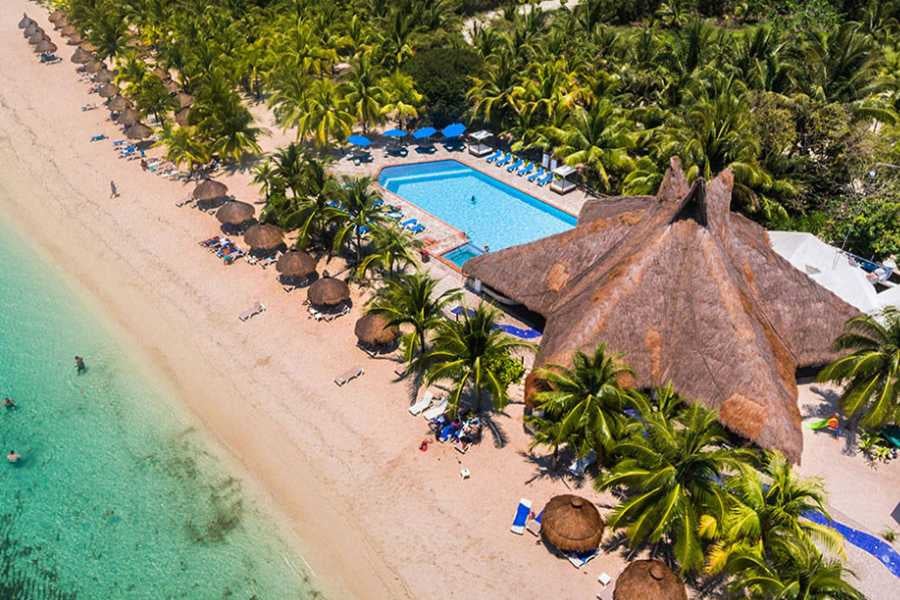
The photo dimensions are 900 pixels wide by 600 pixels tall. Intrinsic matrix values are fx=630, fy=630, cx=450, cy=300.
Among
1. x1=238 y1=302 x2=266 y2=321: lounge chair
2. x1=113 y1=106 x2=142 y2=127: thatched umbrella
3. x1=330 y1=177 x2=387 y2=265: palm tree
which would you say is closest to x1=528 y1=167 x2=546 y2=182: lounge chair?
x1=330 y1=177 x2=387 y2=265: palm tree

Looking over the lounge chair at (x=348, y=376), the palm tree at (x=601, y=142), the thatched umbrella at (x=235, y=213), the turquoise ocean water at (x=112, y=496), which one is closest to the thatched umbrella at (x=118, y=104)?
the thatched umbrella at (x=235, y=213)

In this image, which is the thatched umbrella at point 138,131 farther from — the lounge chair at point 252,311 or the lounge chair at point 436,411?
the lounge chair at point 436,411

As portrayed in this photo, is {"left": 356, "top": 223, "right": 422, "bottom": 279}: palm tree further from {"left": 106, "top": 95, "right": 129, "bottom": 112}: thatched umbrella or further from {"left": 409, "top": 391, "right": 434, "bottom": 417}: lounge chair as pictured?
{"left": 106, "top": 95, "right": 129, "bottom": 112}: thatched umbrella

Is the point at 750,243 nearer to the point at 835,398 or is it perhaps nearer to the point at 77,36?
the point at 835,398

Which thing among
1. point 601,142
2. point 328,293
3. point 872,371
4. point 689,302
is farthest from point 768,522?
point 601,142

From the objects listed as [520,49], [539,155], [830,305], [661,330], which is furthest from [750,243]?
[520,49]

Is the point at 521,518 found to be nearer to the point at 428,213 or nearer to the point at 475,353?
the point at 475,353

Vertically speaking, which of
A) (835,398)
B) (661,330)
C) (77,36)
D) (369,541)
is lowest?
(835,398)
